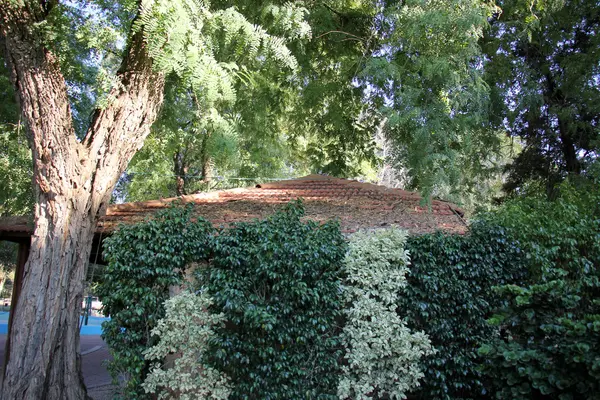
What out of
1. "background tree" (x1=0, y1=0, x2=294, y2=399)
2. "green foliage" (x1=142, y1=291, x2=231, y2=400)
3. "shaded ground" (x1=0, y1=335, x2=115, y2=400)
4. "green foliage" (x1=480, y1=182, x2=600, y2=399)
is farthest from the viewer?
"shaded ground" (x1=0, y1=335, x2=115, y2=400)

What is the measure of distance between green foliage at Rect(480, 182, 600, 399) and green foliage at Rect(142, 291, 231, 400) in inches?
136

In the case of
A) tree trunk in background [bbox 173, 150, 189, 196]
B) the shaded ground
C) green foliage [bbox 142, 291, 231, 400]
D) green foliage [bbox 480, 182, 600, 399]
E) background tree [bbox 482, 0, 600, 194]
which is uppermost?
background tree [bbox 482, 0, 600, 194]

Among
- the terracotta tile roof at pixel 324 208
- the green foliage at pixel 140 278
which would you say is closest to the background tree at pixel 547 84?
the terracotta tile roof at pixel 324 208

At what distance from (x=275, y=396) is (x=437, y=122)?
474 cm

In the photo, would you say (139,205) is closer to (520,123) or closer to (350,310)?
(350,310)

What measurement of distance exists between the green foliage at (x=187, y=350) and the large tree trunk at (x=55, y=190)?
1.44 m

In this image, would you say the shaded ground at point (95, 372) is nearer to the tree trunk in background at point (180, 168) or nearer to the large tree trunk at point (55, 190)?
the large tree trunk at point (55, 190)

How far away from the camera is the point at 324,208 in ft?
29.2

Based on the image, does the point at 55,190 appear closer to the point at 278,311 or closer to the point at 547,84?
the point at 278,311

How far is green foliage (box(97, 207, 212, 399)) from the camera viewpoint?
677 centimetres

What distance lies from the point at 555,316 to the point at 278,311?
10.8ft

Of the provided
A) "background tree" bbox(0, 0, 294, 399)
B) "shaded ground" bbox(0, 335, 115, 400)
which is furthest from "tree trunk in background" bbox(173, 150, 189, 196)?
"background tree" bbox(0, 0, 294, 399)

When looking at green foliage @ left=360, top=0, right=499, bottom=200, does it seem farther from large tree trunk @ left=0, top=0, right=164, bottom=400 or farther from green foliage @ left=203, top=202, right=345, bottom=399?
large tree trunk @ left=0, top=0, right=164, bottom=400

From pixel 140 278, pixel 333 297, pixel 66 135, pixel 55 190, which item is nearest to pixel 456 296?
pixel 333 297
